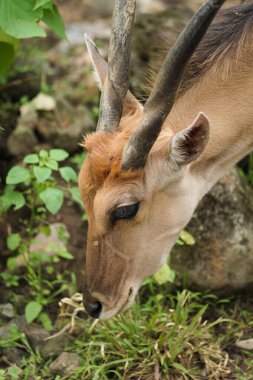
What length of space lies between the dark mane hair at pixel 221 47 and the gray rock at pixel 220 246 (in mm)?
1218

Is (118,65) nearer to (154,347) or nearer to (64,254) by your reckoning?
(64,254)

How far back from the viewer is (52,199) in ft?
15.2

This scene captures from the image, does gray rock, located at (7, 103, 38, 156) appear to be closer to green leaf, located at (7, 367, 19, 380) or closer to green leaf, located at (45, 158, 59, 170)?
green leaf, located at (45, 158, 59, 170)

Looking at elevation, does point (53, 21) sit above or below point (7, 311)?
above

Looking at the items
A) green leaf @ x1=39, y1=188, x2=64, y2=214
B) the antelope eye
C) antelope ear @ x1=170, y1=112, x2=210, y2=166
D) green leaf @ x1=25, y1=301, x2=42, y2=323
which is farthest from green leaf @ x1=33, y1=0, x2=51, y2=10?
green leaf @ x1=25, y1=301, x2=42, y2=323

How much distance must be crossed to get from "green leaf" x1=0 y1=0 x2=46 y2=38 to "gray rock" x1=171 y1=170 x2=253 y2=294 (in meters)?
1.88

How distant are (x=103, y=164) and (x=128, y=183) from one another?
0.19 meters

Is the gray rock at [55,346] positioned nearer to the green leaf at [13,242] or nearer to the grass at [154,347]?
the grass at [154,347]

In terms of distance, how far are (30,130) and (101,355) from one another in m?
2.40

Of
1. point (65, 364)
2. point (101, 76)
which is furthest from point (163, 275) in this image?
point (101, 76)

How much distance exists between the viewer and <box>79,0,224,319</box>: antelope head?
3930mm

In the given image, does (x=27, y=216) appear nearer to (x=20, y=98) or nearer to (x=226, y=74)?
(x=20, y=98)

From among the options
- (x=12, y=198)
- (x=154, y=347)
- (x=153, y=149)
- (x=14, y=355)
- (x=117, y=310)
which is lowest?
(x=14, y=355)

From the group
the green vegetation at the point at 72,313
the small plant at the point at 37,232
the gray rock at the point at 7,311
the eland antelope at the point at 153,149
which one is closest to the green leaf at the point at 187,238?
the green vegetation at the point at 72,313
